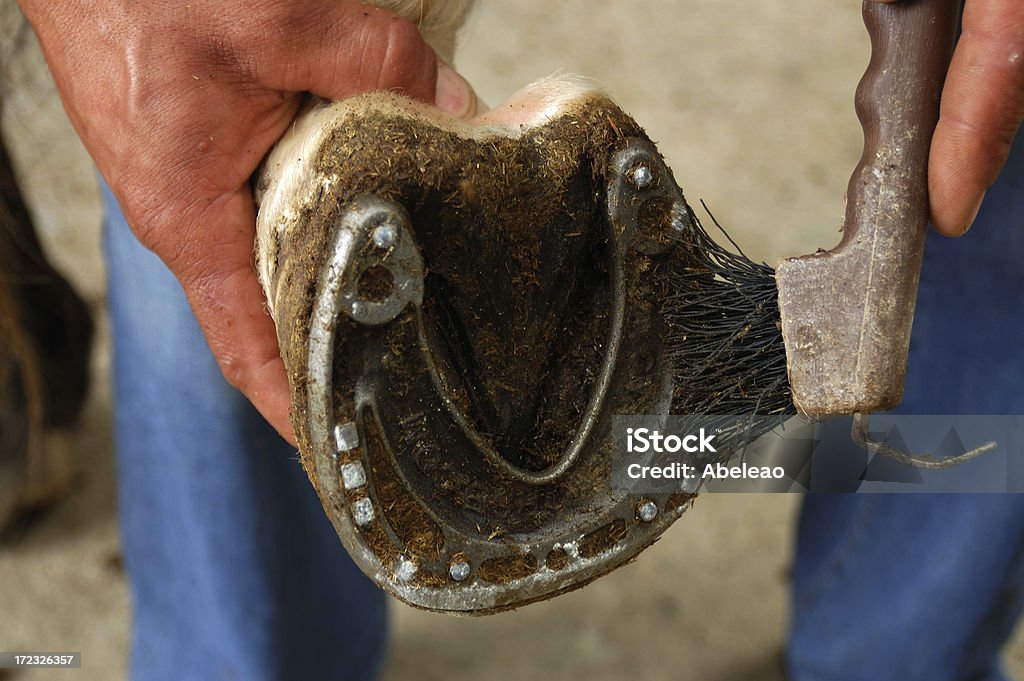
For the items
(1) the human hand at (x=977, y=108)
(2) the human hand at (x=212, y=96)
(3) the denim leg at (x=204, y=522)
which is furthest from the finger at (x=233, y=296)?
(1) the human hand at (x=977, y=108)

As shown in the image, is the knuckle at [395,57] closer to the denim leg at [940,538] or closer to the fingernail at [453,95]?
the fingernail at [453,95]

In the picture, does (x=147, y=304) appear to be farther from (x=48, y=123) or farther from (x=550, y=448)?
(x=48, y=123)

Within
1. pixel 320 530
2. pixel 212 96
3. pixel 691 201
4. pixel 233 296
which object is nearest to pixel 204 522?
pixel 320 530

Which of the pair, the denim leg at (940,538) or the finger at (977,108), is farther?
the denim leg at (940,538)

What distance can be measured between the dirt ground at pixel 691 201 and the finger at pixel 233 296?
420 mm

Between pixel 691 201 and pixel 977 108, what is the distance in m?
1.80

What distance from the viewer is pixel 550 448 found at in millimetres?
944

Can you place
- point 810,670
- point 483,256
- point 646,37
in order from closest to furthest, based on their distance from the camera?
point 483,256 < point 810,670 < point 646,37

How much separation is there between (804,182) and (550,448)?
1854 mm

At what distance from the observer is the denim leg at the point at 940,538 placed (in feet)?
4.07

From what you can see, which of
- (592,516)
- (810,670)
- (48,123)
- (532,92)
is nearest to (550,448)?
(592,516)

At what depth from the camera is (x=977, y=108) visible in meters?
0.77

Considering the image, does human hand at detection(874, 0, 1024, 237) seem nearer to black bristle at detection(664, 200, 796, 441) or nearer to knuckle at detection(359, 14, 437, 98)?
black bristle at detection(664, 200, 796, 441)

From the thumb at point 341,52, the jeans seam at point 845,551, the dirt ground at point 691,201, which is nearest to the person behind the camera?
the thumb at point 341,52
